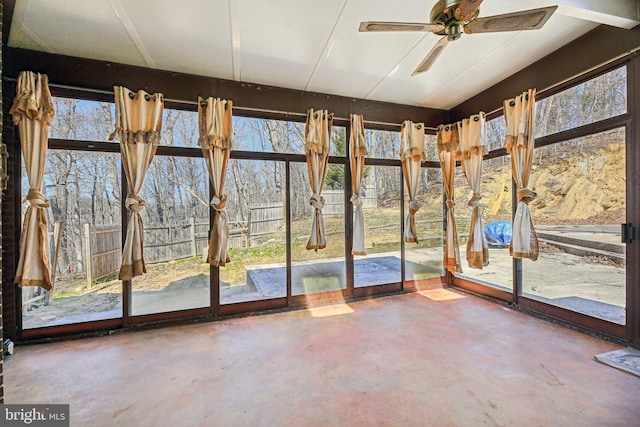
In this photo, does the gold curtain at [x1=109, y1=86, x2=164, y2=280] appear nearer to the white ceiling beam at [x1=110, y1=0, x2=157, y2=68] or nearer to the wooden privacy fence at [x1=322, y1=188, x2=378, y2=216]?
the white ceiling beam at [x1=110, y1=0, x2=157, y2=68]

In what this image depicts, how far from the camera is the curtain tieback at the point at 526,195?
3279 mm

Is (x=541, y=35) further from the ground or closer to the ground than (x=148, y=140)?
further from the ground

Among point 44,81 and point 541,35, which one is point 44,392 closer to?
point 44,81

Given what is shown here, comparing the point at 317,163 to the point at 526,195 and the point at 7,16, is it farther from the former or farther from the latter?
the point at 7,16

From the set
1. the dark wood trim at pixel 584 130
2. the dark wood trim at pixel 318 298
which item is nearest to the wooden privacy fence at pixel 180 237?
the dark wood trim at pixel 318 298

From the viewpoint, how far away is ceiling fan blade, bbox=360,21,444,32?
1.97 m

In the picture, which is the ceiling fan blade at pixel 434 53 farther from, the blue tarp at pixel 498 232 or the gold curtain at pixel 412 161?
the blue tarp at pixel 498 232

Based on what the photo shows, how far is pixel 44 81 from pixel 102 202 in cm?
126

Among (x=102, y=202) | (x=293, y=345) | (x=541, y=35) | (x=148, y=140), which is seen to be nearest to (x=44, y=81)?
(x=148, y=140)

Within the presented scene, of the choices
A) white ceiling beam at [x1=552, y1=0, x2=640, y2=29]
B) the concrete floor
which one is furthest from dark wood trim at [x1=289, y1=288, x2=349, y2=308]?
white ceiling beam at [x1=552, y1=0, x2=640, y2=29]

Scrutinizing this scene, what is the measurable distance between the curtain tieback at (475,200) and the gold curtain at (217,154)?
320 cm

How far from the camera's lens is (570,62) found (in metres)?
3.05

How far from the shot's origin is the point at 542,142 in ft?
11.1

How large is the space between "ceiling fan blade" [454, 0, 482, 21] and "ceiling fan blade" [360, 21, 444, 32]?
0.14 m
